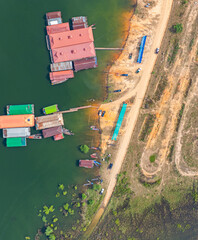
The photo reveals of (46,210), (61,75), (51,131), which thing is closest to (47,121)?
(51,131)

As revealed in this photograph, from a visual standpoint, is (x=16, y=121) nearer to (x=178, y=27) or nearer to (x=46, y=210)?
(x=46, y=210)

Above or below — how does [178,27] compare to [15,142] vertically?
above

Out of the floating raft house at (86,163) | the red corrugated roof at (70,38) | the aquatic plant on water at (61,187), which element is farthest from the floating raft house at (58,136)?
the red corrugated roof at (70,38)

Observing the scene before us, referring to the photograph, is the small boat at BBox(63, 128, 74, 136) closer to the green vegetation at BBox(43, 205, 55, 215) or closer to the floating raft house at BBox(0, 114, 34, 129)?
the floating raft house at BBox(0, 114, 34, 129)

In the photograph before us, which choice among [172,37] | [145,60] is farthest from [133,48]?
[172,37]

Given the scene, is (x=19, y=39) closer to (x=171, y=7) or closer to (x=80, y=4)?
(x=80, y=4)

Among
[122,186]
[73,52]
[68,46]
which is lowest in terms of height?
[122,186]

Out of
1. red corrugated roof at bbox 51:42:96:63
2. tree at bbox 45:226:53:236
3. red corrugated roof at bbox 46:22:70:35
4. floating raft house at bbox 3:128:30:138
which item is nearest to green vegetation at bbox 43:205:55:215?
tree at bbox 45:226:53:236

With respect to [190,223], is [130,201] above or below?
above
